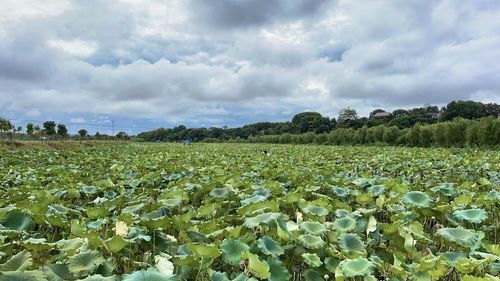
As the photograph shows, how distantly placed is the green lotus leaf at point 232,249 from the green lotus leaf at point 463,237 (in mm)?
1428

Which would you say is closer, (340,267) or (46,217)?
(340,267)

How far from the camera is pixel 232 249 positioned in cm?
196

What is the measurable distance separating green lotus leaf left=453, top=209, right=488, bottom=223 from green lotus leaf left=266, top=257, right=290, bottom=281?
1658 mm

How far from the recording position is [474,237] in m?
2.36

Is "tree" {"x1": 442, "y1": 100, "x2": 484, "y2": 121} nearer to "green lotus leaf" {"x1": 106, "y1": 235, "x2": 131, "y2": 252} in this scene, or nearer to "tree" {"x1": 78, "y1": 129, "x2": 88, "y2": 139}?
"tree" {"x1": 78, "y1": 129, "x2": 88, "y2": 139}

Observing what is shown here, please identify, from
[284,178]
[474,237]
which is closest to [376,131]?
[284,178]


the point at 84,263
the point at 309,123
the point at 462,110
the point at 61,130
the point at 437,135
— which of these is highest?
the point at 462,110

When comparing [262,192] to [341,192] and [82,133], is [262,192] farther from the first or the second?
[82,133]

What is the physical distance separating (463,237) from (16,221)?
3.08 meters

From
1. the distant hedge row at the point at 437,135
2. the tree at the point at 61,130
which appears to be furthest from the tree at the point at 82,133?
the distant hedge row at the point at 437,135

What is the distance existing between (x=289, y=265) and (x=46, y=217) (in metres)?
1.86

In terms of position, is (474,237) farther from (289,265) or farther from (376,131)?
(376,131)

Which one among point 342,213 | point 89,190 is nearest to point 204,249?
point 342,213

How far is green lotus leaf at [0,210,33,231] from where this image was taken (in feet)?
7.92
